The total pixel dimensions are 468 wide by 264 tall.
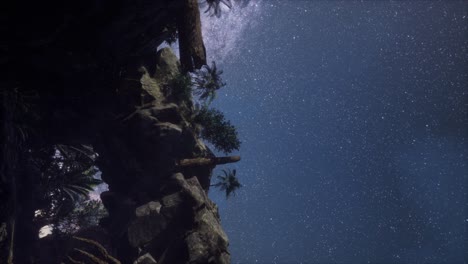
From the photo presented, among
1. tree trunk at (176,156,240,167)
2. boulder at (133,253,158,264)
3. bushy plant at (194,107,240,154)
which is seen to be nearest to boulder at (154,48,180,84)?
bushy plant at (194,107,240,154)

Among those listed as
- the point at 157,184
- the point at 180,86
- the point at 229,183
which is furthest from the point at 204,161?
the point at 180,86

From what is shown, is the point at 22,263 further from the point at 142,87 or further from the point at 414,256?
the point at 414,256

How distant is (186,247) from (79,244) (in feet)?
19.2

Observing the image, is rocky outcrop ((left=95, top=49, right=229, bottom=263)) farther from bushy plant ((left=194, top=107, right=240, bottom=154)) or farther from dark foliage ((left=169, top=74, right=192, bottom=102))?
bushy plant ((left=194, top=107, right=240, bottom=154))

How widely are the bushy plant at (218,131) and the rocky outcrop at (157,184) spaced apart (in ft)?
3.67

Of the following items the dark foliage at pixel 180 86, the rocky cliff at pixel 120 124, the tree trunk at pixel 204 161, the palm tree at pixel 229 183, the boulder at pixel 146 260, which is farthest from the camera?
the palm tree at pixel 229 183

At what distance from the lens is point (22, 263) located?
39.8ft

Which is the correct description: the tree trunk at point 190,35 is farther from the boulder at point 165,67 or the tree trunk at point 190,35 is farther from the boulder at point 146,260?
the boulder at point 146,260

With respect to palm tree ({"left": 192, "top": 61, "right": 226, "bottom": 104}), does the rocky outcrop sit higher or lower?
lower

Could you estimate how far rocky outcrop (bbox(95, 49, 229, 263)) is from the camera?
38.7 feet

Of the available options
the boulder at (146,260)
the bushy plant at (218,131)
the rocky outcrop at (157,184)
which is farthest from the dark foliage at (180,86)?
the boulder at (146,260)

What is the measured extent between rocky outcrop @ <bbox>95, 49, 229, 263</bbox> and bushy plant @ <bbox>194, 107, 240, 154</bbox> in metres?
1.12

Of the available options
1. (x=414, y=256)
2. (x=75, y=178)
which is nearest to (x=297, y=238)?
(x=414, y=256)

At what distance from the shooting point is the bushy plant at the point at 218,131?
15602mm
